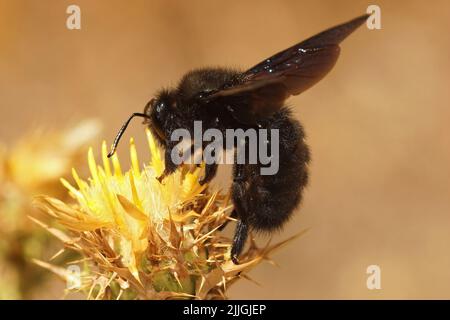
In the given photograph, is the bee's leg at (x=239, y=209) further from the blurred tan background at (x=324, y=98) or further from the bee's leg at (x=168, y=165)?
the blurred tan background at (x=324, y=98)

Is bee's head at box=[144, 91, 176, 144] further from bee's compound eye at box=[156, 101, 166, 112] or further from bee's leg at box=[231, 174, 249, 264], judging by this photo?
bee's leg at box=[231, 174, 249, 264]

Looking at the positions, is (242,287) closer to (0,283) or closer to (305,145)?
(0,283)

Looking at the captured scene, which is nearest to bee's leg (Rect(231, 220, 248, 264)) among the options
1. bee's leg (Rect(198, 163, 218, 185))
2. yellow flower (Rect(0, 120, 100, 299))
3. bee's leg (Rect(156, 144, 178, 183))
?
bee's leg (Rect(198, 163, 218, 185))

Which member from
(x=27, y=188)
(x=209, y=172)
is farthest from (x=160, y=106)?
(x=27, y=188)

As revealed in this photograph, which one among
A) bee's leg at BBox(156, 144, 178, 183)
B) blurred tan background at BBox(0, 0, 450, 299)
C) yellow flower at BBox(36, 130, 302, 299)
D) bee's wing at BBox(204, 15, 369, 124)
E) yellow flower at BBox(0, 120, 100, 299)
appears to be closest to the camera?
bee's wing at BBox(204, 15, 369, 124)

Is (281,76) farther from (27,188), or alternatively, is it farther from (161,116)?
(27,188)

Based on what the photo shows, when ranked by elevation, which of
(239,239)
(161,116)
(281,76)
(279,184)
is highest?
(281,76)

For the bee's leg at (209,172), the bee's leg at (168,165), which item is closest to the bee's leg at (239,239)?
the bee's leg at (209,172)
